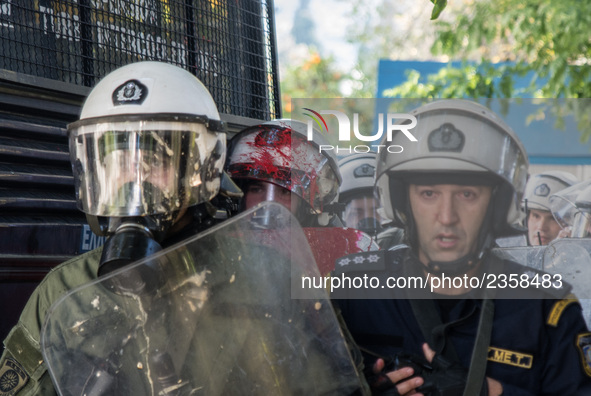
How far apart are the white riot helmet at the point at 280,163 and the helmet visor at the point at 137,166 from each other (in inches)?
20.3

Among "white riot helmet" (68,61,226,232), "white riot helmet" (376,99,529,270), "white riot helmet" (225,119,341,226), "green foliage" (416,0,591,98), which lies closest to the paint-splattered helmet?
"white riot helmet" (225,119,341,226)

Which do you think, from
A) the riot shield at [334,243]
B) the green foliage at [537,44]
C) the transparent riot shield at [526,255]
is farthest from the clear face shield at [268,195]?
the green foliage at [537,44]

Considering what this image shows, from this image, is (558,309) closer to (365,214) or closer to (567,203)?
(567,203)

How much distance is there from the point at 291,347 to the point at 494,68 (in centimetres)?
531

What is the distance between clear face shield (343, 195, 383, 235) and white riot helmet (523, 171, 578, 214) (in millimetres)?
515

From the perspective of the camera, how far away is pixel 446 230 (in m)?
2.57

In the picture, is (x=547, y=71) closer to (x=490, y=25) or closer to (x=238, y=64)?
(x=490, y=25)

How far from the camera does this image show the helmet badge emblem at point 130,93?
2.71 m

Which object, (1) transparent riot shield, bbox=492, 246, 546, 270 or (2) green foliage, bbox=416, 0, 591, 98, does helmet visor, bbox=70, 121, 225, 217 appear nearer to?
(1) transparent riot shield, bbox=492, 246, 546, 270

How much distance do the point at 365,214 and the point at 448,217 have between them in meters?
0.30

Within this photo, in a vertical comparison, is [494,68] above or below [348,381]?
above

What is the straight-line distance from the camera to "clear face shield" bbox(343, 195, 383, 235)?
104 inches

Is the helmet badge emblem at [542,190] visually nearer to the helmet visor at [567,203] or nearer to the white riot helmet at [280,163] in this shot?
the helmet visor at [567,203]

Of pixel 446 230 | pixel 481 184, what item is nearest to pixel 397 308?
pixel 446 230
